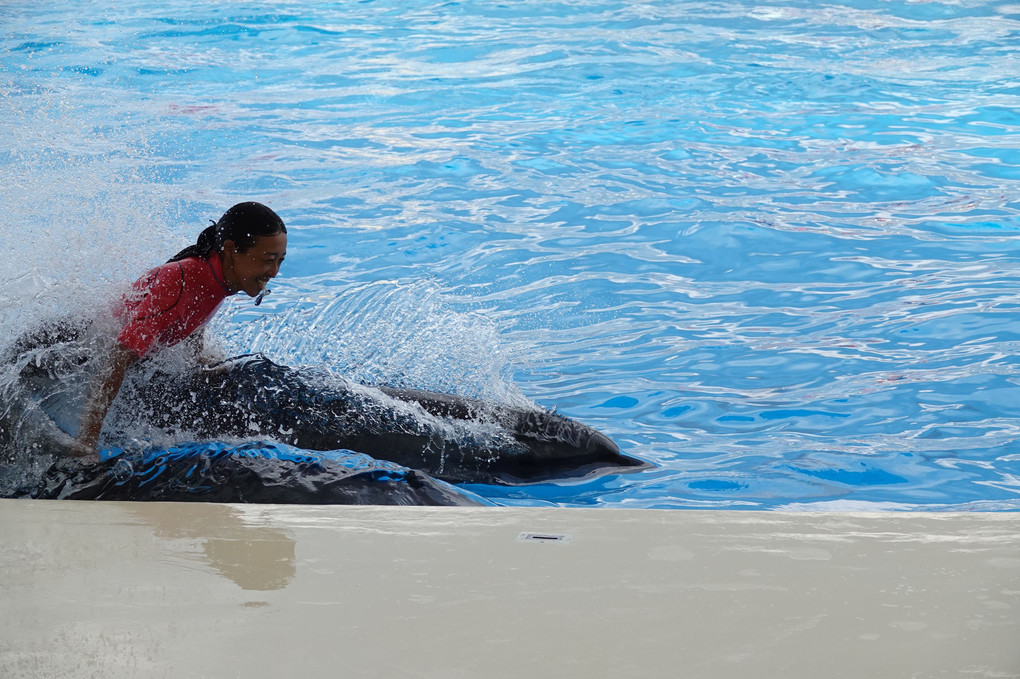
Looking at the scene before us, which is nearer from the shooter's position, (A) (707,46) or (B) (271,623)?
(B) (271,623)

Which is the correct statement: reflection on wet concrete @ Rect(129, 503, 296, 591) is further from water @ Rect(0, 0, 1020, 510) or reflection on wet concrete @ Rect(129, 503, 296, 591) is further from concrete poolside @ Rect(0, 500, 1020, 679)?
water @ Rect(0, 0, 1020, 510)

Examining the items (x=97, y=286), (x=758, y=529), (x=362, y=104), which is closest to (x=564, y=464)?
(x=758, y=529)

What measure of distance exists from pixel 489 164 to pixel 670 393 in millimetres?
4524

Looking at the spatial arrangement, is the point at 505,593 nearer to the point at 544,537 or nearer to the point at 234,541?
the point at 544,537

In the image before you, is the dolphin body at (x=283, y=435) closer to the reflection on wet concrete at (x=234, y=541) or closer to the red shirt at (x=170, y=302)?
the red shirt at (x=170, y=302)

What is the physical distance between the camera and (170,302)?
138 inches

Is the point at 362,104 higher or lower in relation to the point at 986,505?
higher

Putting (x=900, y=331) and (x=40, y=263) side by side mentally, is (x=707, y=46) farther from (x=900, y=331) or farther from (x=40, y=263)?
(x=40, y=263)

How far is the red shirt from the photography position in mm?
3441

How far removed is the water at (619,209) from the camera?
4402 mm

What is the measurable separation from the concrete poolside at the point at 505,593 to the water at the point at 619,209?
1.46 meters

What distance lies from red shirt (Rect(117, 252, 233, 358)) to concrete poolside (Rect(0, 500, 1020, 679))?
106 centimetres

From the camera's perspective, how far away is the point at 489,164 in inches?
351

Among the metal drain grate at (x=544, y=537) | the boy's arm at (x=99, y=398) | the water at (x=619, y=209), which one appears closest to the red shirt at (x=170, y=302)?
the boy's arm at (x=99, y=398)
